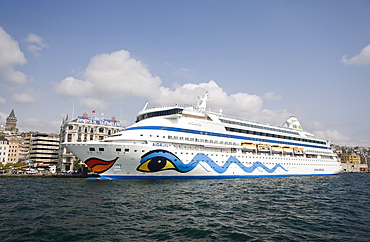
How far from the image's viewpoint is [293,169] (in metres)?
46.9

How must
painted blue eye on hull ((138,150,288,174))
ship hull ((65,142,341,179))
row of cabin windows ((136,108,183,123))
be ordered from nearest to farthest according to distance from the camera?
ship hull ((65,142,341,179)) < painted blue eye on hull ((138,150,288,174)) < row of cabin windows ((136,108,183,123))

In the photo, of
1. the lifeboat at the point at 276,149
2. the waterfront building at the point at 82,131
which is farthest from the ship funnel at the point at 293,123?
the waterfront building at the point at 82,131

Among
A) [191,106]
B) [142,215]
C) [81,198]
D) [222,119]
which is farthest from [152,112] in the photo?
[142,215]

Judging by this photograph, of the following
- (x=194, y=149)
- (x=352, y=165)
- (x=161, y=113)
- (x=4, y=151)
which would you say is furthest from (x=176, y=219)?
(x=352, y=165)

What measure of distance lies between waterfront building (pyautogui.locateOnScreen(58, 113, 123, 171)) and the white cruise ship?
1380 inches

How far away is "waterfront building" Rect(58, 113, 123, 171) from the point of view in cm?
6338

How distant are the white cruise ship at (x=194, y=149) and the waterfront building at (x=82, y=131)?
115ft

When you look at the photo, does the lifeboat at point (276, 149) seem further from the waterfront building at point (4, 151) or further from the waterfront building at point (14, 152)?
the waterfront building at point (14, 152)

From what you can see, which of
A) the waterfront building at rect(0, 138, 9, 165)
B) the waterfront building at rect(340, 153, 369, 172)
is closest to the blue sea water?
the waterfront building at rect(0, 138, 9, 165)

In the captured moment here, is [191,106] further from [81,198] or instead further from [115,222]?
[115,222]

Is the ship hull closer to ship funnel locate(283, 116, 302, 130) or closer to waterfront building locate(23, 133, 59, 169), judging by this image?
ship funnel locate(283, 116, 302, 130)

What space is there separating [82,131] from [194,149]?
44.2 metres

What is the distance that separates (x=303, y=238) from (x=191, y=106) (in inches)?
1104

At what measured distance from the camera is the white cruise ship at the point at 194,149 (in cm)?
2723
